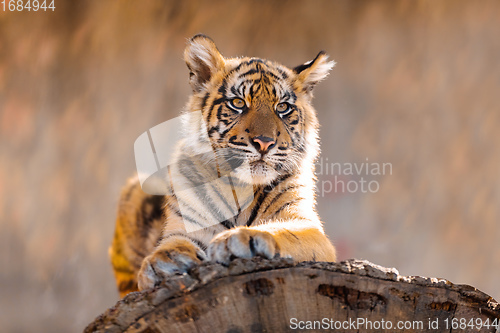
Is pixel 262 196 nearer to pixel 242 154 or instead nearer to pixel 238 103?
pixel 242 154

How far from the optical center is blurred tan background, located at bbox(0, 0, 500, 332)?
363cm

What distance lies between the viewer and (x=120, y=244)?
262 cm

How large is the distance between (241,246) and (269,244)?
93 millimetres

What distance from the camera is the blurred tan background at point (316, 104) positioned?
3.63 meters

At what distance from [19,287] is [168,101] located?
175 centimetres

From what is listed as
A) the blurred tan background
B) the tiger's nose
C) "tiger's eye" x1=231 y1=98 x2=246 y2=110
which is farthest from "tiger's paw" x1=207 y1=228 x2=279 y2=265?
the blurred tan background

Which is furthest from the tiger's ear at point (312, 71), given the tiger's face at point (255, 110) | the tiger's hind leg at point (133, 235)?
the tiger's hind leg at point (133, 235)

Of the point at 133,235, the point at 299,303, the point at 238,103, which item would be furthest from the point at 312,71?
the point at 299,303

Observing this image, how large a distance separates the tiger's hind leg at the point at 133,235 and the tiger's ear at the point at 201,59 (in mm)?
630

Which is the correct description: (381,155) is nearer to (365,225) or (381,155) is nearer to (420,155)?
(420,155)

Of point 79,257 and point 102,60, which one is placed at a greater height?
point 102,60

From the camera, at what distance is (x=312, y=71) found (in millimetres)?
2477

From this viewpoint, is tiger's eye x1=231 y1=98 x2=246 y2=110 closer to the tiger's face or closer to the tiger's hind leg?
the tiger's face

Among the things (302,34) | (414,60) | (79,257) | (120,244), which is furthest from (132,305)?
(414,60)
